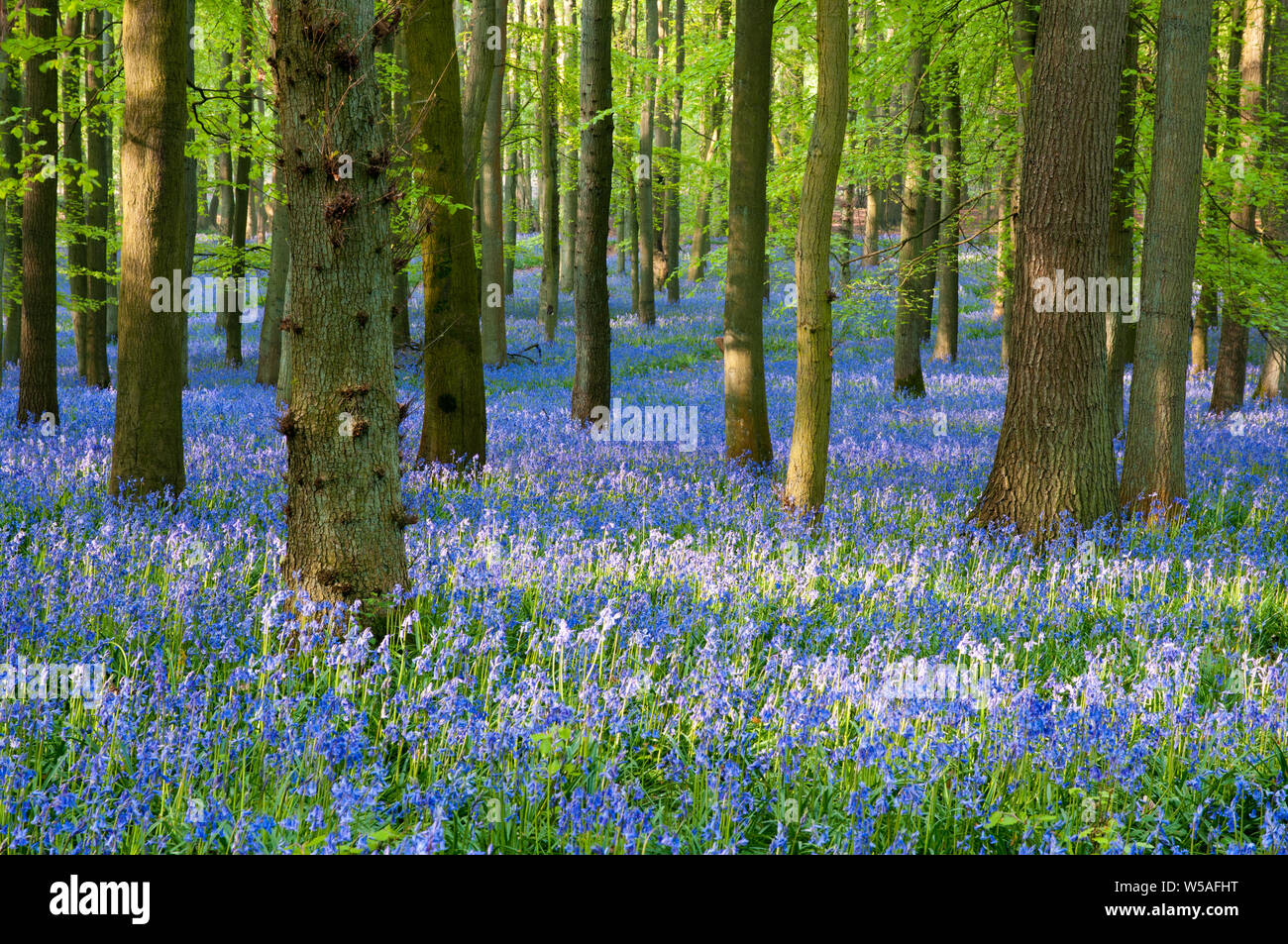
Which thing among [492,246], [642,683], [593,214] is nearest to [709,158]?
[492,246]

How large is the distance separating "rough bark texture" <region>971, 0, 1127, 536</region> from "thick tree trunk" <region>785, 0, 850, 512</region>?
61.4 inches

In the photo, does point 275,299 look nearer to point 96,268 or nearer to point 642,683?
point 96,268

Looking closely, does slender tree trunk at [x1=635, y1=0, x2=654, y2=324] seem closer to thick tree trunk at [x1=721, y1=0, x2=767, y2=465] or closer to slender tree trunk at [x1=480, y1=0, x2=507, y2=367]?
slender tree trunk at [x1=480, y1=0, x2=507, y2=367]

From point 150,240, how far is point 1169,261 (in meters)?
8.17

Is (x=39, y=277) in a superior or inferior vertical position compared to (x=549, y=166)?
inferior

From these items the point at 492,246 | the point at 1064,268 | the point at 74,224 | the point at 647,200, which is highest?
the point at 647,200

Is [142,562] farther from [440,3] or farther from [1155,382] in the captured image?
[1155,382]

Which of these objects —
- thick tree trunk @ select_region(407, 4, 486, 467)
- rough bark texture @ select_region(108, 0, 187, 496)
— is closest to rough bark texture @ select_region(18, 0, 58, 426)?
rough bark texture @ select_region(108, 0, 187, 496)

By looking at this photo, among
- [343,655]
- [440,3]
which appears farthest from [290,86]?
[440,3]

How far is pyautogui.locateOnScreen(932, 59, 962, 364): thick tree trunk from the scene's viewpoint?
1391 centimetres

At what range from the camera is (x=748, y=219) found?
29.3ft

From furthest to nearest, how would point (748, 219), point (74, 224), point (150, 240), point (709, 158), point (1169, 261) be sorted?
point (709, 158), point (74, 224), point (748, 219), point (1169, 261), point (150, 240)
